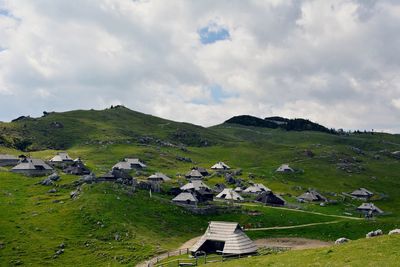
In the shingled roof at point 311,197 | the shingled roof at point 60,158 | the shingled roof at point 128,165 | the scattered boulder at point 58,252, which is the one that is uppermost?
the shingled roof at point 60,158

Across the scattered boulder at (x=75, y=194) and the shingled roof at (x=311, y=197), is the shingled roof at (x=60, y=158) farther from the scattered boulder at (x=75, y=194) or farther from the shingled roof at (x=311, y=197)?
the shingled roof at (x=311, y=197)

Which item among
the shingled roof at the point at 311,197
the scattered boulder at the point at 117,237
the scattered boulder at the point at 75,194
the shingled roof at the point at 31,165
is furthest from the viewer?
the shingled roof at the point at 311,197

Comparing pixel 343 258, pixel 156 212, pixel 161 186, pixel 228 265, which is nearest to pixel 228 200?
pixel 161 186

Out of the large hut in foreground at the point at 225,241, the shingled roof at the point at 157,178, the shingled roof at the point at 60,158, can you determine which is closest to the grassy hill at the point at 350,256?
the large hut in foreground at the point at 225,241

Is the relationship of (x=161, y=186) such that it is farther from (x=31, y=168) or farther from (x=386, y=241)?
(x=386, y=241)

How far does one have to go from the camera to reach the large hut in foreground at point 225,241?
227 feet

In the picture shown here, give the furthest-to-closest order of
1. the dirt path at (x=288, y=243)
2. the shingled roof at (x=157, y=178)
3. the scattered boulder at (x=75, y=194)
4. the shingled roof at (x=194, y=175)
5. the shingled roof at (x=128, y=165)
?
the shingled roof at (x=194, y=175), the shingled roof at (x=128, y=165), the shingled roof at (x=157, y=178), the scattered boulder at (x=75, y=194), the dirt path at (x=288, y=243)

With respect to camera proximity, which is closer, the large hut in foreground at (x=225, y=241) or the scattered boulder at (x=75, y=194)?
the large hut in foreground at (x=225, y=241)

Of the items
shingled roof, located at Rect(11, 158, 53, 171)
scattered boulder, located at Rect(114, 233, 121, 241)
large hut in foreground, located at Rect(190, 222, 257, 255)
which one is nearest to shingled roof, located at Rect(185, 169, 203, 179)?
A: shingled roof, located at Rect(11, 158, 53, 171)

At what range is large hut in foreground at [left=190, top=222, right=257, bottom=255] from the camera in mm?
69262

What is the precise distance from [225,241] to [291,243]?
25035 mm

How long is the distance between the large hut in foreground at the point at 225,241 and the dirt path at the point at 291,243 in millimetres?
16601

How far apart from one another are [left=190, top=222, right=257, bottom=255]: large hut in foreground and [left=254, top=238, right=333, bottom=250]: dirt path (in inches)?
654

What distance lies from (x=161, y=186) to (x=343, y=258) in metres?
92.5
